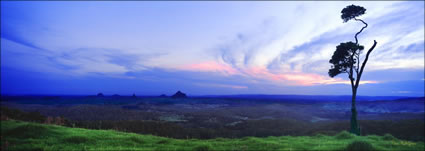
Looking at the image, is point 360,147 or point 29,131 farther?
point 29,131

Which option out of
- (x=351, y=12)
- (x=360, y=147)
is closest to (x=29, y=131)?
(x=360, y=147)

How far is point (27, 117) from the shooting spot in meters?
30.2

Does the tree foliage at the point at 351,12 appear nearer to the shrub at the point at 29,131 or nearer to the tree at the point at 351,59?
the tree at the point at 351,59

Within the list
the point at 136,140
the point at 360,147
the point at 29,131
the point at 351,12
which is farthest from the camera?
the point at 351,12

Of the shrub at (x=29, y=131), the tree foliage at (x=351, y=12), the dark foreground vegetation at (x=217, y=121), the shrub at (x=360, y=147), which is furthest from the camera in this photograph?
the dark foreground vegetation at (x=217, y=121)

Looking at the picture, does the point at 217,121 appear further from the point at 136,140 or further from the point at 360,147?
the point at 360,147

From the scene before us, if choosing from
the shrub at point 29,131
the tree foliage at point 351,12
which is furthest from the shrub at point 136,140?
the tree foliage at point 351,12

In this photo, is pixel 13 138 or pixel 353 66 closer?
pixel 13 138

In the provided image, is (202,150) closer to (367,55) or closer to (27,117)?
(367,55)

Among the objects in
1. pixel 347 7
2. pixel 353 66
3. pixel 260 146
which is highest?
pixel 347 7

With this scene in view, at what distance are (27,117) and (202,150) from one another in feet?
96.0

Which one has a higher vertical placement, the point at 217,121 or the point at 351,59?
the point at 351,59

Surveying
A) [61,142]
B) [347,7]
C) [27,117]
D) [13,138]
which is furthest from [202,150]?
[27,117]

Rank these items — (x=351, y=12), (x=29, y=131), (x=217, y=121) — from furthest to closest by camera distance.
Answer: (x=217, y=121) < (x=351, y=12) < (x=29, y=131)
